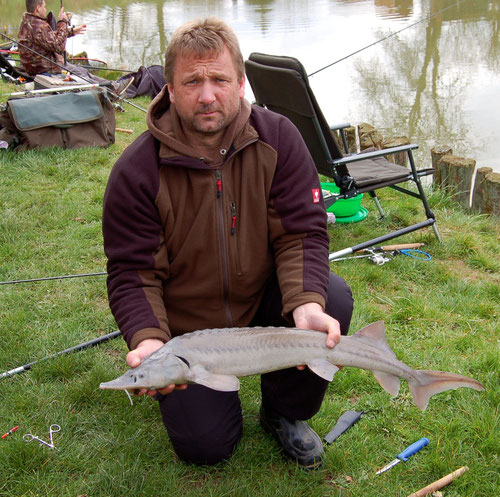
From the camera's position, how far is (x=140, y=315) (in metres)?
2.17

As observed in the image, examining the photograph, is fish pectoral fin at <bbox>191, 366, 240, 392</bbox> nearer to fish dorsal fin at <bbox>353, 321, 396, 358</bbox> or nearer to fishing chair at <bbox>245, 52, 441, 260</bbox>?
fish dorsal fin at <bbox>353, 321, 396, 358</bbox>

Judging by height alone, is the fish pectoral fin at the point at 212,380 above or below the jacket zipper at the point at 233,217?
below

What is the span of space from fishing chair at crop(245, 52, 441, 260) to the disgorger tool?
1579 millimetres

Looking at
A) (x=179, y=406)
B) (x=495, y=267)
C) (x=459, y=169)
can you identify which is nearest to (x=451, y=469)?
(x=179, y=406)

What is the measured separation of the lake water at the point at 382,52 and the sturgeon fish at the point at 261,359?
14.0ft

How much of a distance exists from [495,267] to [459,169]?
1528 mm

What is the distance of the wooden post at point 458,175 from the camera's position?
5.37 m

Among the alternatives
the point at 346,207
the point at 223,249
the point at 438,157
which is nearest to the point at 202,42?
the point at 223,249

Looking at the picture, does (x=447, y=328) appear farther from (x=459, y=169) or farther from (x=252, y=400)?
(x=459, y=169)

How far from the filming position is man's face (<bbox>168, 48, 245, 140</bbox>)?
216cm

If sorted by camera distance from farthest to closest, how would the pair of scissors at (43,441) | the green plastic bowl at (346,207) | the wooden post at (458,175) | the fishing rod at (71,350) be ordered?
the wooden post at (458,175)
the green plastic bowl at (346,207)
the fishing rod at (71,350)
the pair of scissors at (43,441)

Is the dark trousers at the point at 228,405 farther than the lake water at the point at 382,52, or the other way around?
the lake water at the point at 382,52

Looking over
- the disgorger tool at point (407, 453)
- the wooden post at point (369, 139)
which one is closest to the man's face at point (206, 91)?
the disgorger tool at point (407, 453)

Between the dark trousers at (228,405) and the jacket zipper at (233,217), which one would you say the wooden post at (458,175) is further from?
the jacket zipper at (233,217)
